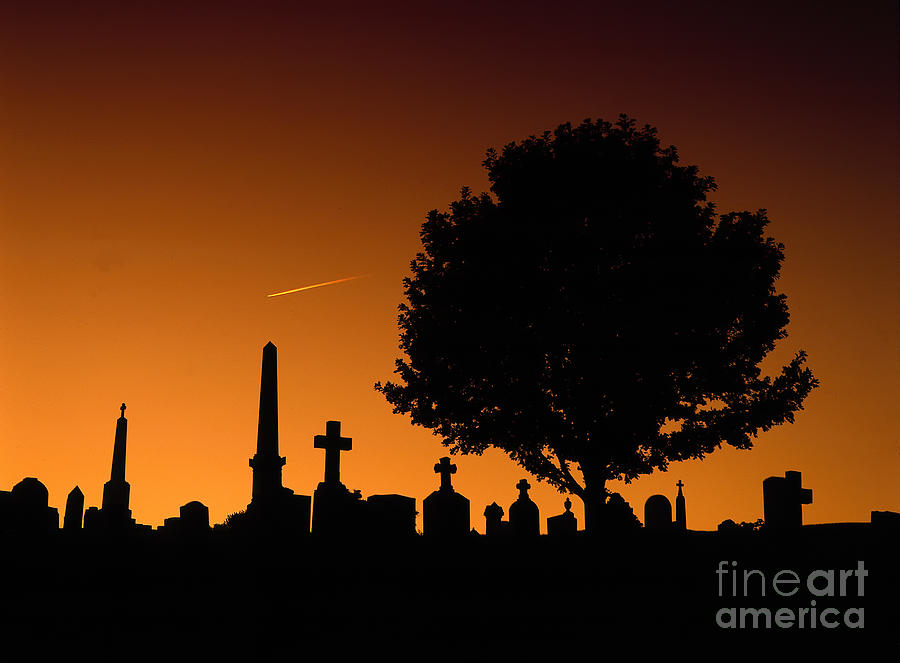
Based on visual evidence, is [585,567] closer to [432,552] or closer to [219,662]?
[432,552]

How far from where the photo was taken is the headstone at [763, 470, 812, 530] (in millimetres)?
22703

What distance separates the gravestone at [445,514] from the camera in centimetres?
2400

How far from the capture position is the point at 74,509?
2694 centimetres

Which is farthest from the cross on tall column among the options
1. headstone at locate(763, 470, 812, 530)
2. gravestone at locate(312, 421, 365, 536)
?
headstone at locate(763, 470, 812, 530)

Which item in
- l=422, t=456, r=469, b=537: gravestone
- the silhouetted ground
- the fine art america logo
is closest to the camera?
the silhouetted ground

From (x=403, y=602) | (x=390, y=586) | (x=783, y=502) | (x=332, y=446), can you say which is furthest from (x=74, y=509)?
(x=783, y=502)

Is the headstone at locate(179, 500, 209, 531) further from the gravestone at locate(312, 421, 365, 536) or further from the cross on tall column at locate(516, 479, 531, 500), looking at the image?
the cross on tall column at locate(516, 479, 531, 500)

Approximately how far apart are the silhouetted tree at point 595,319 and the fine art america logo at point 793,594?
7.52m

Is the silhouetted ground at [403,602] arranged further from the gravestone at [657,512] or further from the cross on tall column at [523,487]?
the gravestone at [657,512]

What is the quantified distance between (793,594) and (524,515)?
11.6 m

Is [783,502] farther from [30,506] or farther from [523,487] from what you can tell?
[30,506]

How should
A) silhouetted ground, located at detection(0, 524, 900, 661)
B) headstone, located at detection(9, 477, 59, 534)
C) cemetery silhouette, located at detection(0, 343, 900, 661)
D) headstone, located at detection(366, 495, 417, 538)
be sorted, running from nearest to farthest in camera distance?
silhouetted ground, located at detection(0, 524, 900, 661) < cemetery silhouette, located at detection(0, 343, 900, 661) < headstone, located at detection(9, 477, 59, 534) < headstone, located at detection(366, 495, 417, 538)

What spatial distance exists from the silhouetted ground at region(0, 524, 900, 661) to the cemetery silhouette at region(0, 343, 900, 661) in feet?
0.13

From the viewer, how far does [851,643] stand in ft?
41.4
